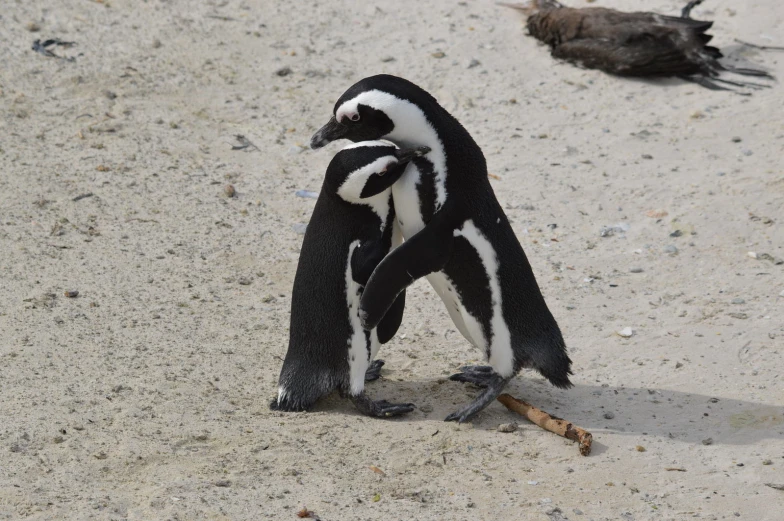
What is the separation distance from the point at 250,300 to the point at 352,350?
1042 millimetres

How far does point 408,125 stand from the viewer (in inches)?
131

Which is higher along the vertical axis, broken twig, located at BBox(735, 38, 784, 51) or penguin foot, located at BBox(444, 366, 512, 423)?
broken twig, located at BBox(735, 38, 784, 51)

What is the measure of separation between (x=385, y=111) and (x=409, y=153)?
159mm

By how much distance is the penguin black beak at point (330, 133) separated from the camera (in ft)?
11.3

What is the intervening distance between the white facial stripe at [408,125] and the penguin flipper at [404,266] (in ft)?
0.39

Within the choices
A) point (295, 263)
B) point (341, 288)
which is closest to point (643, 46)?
point (295, 263)

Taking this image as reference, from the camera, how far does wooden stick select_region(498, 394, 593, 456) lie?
11.1 ft

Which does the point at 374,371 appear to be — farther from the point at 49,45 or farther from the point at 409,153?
the point at 49,45

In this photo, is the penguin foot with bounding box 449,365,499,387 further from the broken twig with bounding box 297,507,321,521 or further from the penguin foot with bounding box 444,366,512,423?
the broken twig with bounding box 297,507,321,521

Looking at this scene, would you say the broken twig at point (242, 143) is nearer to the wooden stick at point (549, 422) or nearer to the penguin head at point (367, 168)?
the penguin head at point (367, 168)

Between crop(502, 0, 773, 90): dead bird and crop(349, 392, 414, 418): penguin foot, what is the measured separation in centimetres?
348

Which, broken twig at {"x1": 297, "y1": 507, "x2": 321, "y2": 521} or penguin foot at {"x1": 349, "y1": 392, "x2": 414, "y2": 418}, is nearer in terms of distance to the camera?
broken twig at {"x1": 297, "y1": 507, "x2": 321, "y2": 521}

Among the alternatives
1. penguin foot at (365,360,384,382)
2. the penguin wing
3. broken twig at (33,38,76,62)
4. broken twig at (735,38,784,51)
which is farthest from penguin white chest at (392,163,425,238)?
broken twig at (735,38,784,51)

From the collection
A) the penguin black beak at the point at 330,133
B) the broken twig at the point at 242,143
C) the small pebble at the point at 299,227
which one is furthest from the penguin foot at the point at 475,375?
the broken twig at the point at 242,143
